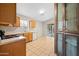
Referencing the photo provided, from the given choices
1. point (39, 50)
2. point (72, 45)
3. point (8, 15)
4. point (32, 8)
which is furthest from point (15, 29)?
point (72, 45)

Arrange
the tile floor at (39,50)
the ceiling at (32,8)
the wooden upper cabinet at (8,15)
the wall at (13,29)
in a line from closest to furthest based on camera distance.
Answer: the wooden upper cabinet at (8,15)
the ceiling at (32,8)
the tile floor at (39,50)
the wall at (13,29)

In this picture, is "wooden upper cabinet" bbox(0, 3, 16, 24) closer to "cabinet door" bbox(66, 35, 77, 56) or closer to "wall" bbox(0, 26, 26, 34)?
"cabinet door" bbox(66, 35, 77, 56)

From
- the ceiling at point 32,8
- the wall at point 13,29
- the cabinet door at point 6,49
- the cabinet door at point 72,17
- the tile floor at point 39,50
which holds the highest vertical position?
the ceiling at point 32,8

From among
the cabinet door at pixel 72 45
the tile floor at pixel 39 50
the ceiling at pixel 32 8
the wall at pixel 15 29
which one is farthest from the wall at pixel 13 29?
the cabinet door at pixel 72 45

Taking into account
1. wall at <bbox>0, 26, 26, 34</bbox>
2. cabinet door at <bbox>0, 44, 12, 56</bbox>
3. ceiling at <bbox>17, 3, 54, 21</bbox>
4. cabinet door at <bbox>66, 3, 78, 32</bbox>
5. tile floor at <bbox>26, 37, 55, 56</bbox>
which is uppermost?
ceiling at <bbox>17, 3, 54, 21</bbox>

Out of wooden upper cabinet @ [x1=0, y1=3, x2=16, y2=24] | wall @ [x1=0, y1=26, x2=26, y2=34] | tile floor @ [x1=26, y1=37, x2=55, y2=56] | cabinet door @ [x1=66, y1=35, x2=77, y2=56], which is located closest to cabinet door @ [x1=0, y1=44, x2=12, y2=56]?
wooden upper cabinet @ [x1=0, y1=3, x2=16, y2=24]

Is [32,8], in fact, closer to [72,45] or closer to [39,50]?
[39,50]

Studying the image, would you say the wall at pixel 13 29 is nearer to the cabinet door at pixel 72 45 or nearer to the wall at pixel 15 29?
the wall at pixel 15 29

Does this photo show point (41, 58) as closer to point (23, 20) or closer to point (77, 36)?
point (77, 36)

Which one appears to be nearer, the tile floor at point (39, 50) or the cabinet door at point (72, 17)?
the cabinet door at point (72, 17)

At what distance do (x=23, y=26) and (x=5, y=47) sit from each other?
1637mm

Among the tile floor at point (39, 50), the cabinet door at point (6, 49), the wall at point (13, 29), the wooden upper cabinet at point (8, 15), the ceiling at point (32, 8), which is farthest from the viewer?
the wall at point (13, 29)

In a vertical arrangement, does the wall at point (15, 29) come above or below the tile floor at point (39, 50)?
above

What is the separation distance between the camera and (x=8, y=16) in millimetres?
1670
